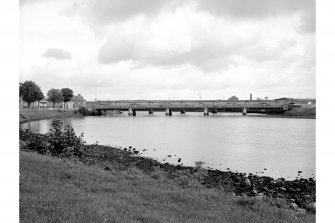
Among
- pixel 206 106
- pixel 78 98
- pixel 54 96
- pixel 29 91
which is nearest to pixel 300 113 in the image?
pixel 206 106

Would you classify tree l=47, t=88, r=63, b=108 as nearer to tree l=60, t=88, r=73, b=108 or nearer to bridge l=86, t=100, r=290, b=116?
tree l=60, t=88, r=73, b=108

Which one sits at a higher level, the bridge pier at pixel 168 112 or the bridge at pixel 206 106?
the bridge at pixel 206 106

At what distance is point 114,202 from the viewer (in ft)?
26.9

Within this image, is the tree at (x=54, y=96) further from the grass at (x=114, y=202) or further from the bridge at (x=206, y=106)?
the grass at (x=114, y=202)

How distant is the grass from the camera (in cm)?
681

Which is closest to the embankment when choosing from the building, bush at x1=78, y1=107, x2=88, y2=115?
bush at x1=78, y1=107, x2=88, y2=115

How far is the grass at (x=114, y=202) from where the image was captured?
22.3 feet

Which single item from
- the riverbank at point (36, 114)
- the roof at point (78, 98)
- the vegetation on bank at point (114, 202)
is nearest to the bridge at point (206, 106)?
the roof at point (78, 98)

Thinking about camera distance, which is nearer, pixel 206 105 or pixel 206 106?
pixel 206 106

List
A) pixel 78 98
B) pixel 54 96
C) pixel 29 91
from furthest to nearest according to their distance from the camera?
pixel 78 98, pixel 54 96, pixel 29 91

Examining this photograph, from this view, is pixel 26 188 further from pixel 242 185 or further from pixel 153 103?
pixel 153 103

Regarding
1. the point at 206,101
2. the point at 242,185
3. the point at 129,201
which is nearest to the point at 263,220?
the point at 129,201

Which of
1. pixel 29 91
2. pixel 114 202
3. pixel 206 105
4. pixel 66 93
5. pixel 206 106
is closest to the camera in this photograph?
pixel 114 202

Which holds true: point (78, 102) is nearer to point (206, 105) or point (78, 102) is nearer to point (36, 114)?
point (206, 105)
